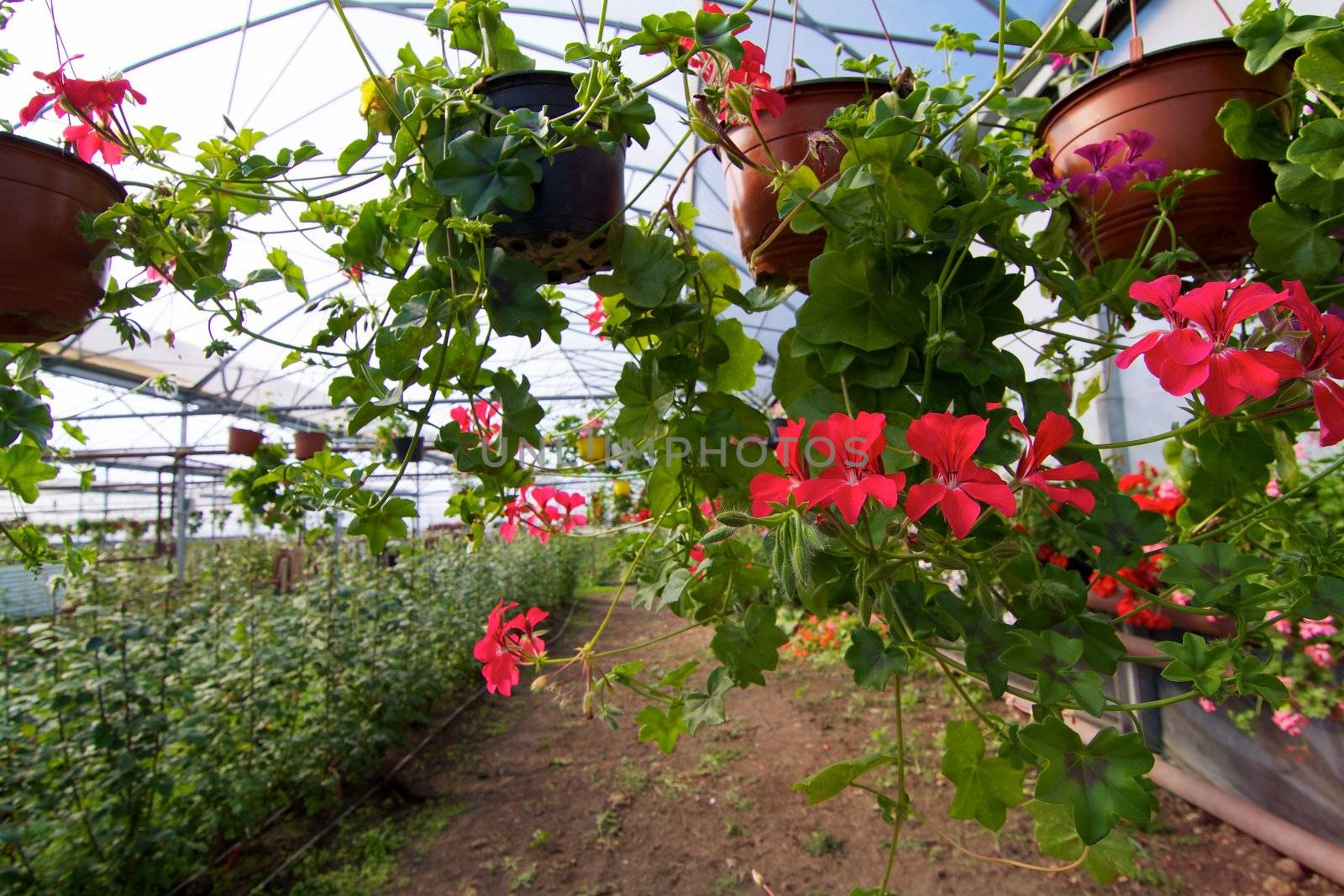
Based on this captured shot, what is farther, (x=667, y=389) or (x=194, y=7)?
(x=194, y=7)

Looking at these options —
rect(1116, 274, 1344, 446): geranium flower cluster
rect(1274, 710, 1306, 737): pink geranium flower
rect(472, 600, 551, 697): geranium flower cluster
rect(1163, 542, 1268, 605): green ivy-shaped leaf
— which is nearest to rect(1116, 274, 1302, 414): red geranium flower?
rect(1116, 274, 1344, 446): geranium flower cluster

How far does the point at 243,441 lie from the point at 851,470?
12.4 feet

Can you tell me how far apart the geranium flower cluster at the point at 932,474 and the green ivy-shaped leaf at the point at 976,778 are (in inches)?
11.2

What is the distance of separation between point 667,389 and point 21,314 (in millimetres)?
634

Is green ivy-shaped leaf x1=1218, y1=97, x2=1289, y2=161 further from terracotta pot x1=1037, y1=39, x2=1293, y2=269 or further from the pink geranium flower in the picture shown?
the pink geranium flower

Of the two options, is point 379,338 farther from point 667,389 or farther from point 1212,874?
point 1212,874

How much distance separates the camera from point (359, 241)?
75 cm

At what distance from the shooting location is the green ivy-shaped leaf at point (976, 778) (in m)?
0.65

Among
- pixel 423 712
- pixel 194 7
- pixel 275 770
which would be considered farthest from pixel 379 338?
pixel 194 7

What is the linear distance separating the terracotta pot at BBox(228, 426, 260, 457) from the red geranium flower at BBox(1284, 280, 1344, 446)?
3799mm

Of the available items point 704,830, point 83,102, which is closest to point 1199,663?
point 83,102

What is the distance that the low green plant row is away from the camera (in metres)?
1.64

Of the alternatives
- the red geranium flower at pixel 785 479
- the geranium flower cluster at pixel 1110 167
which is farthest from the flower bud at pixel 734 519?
the geranium flower cluster at pixel 1110 167

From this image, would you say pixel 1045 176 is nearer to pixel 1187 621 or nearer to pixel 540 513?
pixel 540 513
